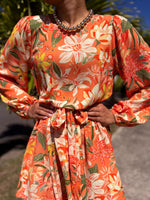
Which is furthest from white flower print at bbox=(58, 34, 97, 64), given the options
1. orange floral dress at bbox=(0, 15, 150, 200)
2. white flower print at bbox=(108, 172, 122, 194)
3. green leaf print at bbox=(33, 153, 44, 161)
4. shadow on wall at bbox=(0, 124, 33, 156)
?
shadow on wall at bbox=(0, 124, 33, 156)

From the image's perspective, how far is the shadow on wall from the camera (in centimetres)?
319

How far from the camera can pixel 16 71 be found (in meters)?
0.87

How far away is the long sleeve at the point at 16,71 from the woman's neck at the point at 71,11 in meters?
0.16

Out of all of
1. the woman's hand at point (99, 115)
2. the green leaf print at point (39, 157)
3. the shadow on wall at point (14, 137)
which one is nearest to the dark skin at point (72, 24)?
the woman's hand at point (99, 115)

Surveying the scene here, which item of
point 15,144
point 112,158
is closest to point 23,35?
point 112,158

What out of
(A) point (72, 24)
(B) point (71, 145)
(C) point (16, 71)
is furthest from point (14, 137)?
(A) point (72, 24)

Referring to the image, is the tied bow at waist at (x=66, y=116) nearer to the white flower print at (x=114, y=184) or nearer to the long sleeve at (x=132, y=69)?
the long sleeve at (x=132, y=69)

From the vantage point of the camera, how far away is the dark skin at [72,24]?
744mm

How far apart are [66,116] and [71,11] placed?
1.30 ft

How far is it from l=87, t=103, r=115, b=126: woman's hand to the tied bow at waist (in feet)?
0.12

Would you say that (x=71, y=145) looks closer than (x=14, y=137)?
Yes

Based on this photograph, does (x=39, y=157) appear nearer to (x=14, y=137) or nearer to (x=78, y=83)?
(x=78, y=83)

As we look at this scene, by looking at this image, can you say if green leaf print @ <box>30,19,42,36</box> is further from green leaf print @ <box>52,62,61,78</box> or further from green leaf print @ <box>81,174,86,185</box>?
green leaf print @ <box>81,174,86,185</box>

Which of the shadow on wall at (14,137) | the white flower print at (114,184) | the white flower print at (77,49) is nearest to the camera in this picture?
the white flower print at (77,49)
